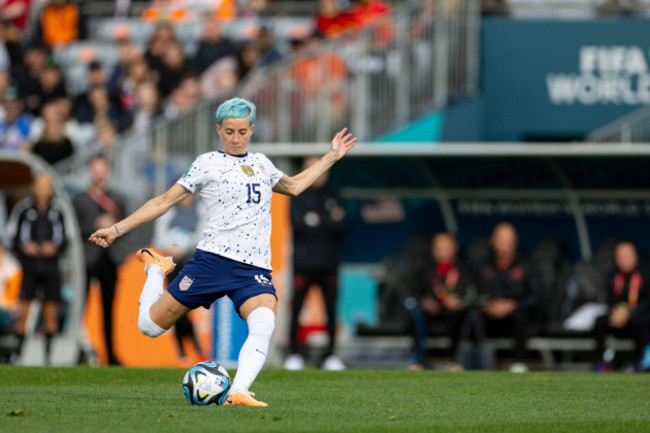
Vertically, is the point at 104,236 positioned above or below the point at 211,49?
below

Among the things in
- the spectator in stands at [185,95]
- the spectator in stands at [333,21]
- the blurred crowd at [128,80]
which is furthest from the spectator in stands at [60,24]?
the spectator in stands at [333,21]

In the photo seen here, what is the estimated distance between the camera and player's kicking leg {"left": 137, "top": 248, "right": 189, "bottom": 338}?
323 inches

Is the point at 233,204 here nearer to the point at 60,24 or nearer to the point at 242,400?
the point at 242,400

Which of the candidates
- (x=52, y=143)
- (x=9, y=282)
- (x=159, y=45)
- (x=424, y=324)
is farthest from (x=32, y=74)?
(x=424, y=324)

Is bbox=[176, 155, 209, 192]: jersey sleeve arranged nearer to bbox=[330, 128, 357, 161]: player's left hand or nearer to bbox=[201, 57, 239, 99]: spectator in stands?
bbox=[330, 128, 357, 161]: player's left hand

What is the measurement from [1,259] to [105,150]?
6.78 ft

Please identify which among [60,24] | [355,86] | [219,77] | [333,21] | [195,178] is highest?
[60,24]

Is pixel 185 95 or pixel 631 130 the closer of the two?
pixel 631 130

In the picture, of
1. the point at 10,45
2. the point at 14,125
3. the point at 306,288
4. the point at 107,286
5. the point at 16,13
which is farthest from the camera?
the point at 16,13

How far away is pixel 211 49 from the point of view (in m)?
19.9

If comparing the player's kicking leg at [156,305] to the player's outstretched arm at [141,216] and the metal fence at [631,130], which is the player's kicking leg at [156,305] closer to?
the player's outstretched arm at [141,216]

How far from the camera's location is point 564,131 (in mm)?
16719

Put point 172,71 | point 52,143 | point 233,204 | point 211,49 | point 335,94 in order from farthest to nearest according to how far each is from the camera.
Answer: point 211,49
point 172,71
point 52,143
point 335,94
point 233,204

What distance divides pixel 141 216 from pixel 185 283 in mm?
532
